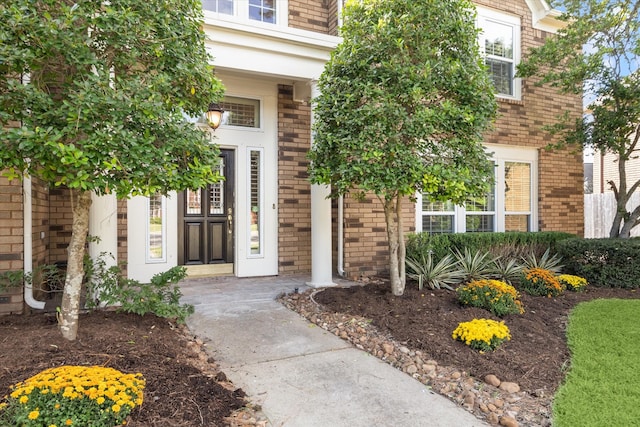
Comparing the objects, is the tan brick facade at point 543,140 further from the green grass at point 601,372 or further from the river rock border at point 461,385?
the river rock border at point 461,385

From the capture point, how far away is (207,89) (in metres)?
3.33

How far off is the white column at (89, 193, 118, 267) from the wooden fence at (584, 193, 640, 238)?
44.5 ft

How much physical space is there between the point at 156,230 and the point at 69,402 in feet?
13.6

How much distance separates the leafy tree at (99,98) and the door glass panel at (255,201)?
329 centimetres

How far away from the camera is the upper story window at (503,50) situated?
808 centimetres

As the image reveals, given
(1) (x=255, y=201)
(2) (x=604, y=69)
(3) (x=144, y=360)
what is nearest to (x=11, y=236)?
(3) (x=144, y=360)

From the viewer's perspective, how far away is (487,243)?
280 inches

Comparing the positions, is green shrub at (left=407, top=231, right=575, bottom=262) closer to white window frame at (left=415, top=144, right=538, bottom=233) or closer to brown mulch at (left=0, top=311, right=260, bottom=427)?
white window frame at (left=415, top=144, right=538, bottom=233)

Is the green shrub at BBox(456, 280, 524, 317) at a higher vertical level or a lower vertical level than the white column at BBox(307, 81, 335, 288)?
lower

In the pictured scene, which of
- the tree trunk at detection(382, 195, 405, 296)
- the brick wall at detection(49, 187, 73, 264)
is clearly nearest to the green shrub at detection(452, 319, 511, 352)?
the tree trunk at detection(382, 195, 405, 296)

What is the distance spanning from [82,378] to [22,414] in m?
0.28

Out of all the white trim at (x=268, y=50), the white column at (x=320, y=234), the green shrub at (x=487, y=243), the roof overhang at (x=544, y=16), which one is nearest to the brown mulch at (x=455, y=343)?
the white column at (x=320, y=234)

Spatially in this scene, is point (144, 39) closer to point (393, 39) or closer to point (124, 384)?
point (124, 384)

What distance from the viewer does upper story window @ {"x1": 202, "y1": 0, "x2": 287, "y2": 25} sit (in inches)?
236
